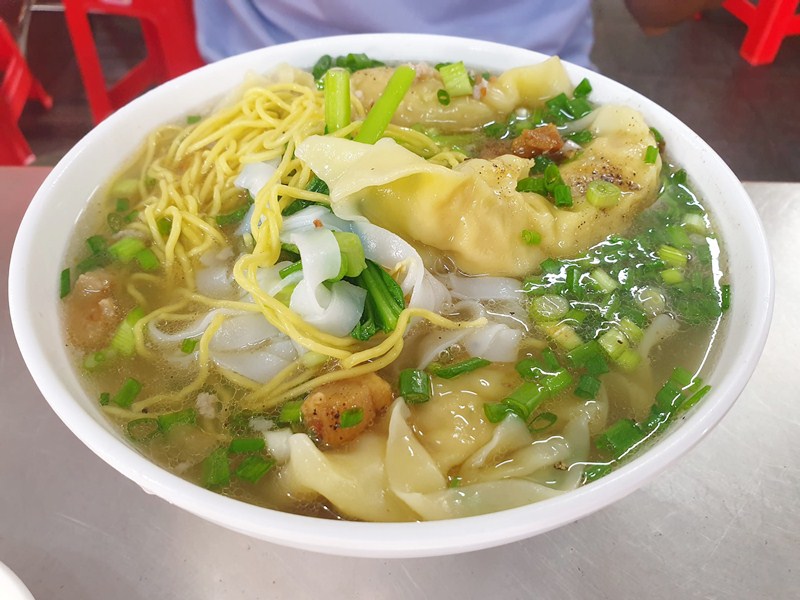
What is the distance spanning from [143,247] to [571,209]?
1.24 m

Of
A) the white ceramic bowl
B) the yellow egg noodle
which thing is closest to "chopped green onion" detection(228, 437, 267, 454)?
the yellow egg noodle

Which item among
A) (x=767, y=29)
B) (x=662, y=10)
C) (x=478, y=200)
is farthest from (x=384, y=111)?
(x=767, y=29)

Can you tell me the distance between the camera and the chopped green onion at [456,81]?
2203 mm

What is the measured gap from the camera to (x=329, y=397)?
1362mm

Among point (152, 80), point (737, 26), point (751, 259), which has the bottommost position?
point (152, 80)

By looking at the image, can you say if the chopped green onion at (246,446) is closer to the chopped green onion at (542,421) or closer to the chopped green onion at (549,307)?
the chopped green onion at (542,421)

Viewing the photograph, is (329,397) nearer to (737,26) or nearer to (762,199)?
(762,199)

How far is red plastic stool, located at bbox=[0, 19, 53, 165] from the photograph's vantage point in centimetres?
368

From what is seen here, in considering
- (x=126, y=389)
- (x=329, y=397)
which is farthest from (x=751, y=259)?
(x=126, y=389)

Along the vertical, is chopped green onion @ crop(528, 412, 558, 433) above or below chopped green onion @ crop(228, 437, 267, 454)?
above

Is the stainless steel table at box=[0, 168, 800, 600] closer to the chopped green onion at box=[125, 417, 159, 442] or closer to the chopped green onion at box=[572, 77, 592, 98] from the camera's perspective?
the chopped green onion at box=[125, 417, 159, 442]

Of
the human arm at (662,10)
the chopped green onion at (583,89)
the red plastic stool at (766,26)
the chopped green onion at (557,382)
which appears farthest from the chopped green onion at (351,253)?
the red plastic stool at (766,26)

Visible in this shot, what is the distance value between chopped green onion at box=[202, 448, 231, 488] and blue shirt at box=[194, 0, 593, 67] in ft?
8.04

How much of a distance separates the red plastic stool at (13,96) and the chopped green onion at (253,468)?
3224mm
